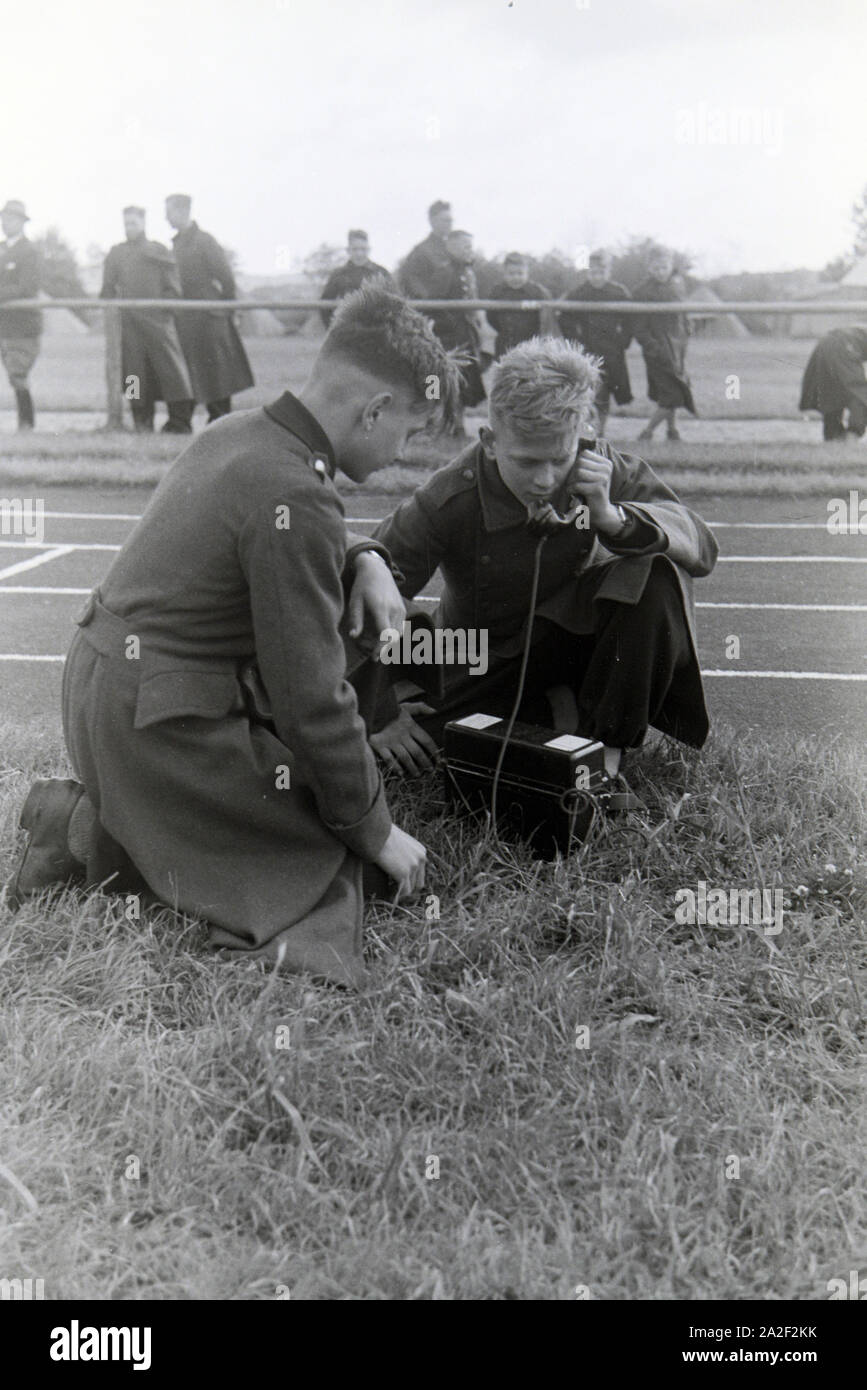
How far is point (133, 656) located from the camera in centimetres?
265

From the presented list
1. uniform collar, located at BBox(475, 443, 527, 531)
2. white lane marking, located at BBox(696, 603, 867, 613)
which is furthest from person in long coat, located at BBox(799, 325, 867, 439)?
uniform collar, located at BBox(475, 443, 527, 531)

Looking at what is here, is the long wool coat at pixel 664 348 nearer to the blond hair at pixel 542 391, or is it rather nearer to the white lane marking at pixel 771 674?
the white lane marking at pixel 771 674

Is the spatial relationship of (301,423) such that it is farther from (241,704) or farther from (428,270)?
(428,270)

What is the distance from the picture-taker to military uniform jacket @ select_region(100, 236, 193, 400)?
34.5ft

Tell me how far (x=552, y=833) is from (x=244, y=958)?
2.96 feet

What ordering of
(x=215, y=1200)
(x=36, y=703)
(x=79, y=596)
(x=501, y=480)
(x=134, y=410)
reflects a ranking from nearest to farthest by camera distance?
(x=215, y=1200) → (x=501, y=480) → (x=36, y=703) → (x=79, y=596) → (x=134, y=410)

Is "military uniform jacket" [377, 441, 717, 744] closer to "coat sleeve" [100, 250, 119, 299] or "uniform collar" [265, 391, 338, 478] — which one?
"uniform collar" [265, 391, 338, 478]

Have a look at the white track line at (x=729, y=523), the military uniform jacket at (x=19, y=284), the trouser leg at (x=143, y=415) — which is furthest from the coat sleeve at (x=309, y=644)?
the military uniform jacket at (x=19, y=284)

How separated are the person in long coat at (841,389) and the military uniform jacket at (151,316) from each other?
5292mm

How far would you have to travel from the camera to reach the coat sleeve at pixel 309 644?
2486mm

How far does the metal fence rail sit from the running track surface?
210cm
